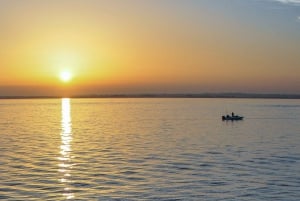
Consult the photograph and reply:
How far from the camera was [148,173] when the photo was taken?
36.0 metres

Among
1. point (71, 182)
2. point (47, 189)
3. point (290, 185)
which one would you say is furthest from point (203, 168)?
point (47, 189)

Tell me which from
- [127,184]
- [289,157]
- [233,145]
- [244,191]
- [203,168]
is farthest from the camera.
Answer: [233,145]

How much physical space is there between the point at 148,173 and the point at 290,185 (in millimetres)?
10829

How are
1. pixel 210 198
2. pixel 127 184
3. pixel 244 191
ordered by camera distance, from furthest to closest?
pixel 127 184, pixel 244 191, pixel 210 198

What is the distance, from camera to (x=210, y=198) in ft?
91.6

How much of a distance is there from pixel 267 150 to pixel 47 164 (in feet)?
83.3

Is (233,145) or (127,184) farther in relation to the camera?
(233,145)

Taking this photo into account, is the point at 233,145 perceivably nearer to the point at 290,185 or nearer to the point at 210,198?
the point at 290,185

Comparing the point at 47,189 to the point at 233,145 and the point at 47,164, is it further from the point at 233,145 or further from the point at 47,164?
the point at 233,145

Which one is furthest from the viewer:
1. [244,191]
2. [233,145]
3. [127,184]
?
[233,145]

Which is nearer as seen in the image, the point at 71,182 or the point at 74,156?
the point at 71,182

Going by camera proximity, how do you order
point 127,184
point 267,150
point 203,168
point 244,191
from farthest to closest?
1. point 267,150
2. point 203,168
3. point 127,184
4. point 244,191

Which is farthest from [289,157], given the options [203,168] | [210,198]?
[210,198]

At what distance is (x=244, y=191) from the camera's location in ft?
98.0
